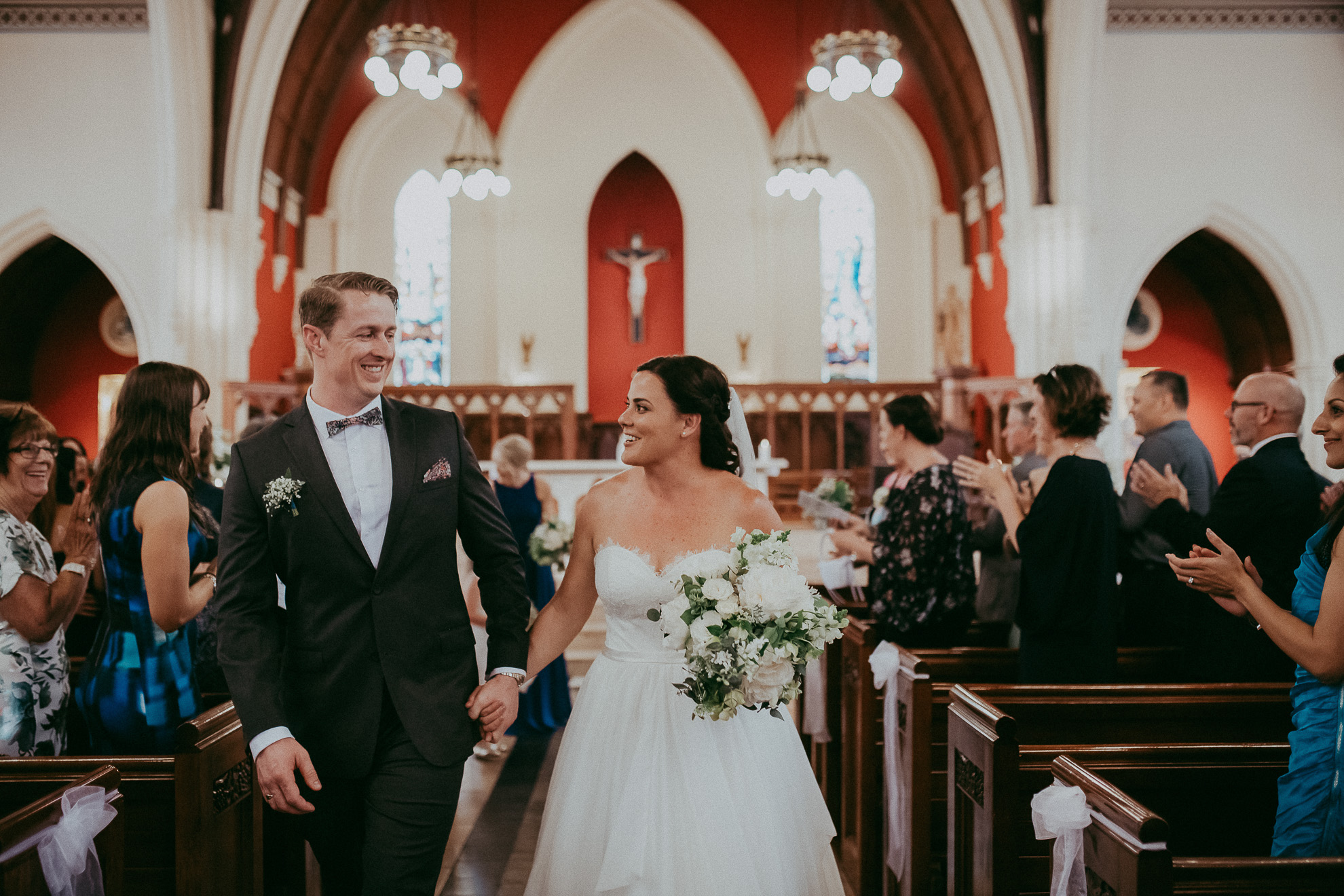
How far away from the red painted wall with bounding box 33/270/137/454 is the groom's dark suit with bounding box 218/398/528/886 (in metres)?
11.6

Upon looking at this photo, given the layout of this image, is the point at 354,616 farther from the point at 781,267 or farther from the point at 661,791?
the point at 781,267

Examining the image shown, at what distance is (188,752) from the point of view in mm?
2250

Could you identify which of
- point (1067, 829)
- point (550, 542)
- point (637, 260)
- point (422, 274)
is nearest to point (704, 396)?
point (1067, 829)

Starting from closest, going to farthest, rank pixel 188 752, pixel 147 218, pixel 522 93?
pixel 188 752 < pixel 147 218 < pixel 522 93

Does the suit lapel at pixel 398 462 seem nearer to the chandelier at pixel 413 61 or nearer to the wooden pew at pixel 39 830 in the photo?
the wooden pew at pixel 39 830

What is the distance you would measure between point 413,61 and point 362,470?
7.83m

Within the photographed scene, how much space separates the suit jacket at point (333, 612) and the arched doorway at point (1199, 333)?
38.4 ft

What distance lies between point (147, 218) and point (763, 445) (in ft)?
20.7

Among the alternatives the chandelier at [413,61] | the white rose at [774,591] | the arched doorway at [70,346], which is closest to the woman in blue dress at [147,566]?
the white rose at [774,591]

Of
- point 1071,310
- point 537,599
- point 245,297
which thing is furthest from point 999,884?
point 245,297

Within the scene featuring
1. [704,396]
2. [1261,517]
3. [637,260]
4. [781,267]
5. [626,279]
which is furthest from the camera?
[626,279]

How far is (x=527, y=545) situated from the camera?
228 inches

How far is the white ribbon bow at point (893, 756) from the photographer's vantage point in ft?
10.3

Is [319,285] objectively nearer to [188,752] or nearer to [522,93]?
[188,752]
